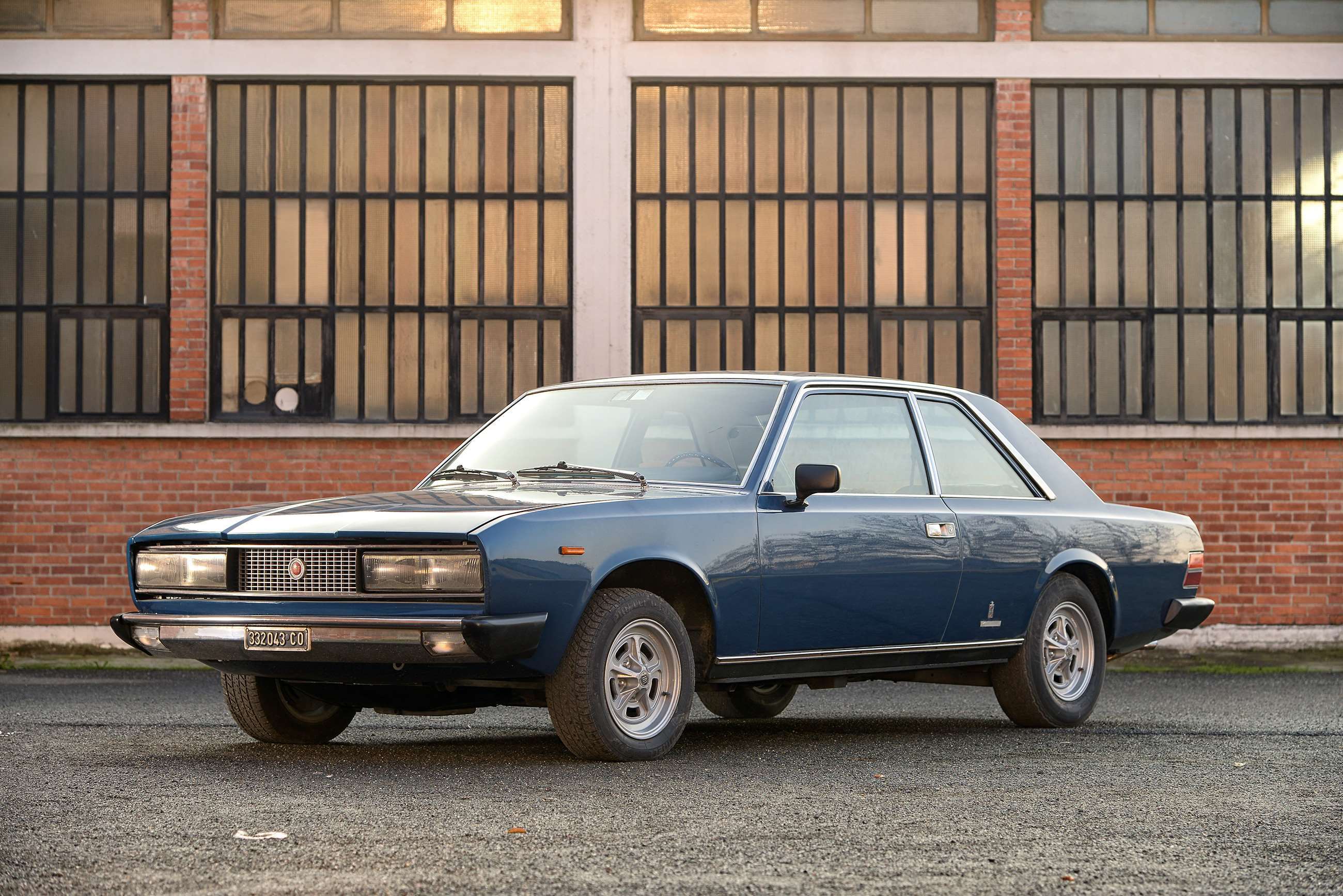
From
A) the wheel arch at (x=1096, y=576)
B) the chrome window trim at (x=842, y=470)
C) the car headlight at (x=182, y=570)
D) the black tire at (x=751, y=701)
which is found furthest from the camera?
Answer: the black tire at (x=751, y=701)

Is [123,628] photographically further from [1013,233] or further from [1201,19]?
[1201,19]

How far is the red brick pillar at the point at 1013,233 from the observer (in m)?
15.0

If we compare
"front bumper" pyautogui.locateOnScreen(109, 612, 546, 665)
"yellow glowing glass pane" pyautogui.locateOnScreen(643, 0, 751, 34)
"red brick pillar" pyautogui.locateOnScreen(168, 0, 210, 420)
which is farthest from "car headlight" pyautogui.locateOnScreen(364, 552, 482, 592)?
"yellow glowing glass pane" pyautogui.locateOnScreen(643, 0, 751, 34)

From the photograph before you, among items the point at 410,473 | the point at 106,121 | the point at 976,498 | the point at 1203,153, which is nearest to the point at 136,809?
the point at 976,498

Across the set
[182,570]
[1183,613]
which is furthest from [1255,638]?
[182,570]

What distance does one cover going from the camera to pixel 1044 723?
875cm

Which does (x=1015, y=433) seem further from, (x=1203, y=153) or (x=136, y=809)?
(x=1203, y=153)

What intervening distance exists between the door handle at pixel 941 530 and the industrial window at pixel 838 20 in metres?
7.68

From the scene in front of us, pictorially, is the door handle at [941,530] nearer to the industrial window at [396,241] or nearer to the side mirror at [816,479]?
the side mirror at [816,479]

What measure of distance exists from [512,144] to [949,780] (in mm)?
9260

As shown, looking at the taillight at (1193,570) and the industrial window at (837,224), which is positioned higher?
the industrial window at (837,224)

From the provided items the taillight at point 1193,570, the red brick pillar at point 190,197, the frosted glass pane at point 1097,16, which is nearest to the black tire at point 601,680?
the taillight at point 1193,570

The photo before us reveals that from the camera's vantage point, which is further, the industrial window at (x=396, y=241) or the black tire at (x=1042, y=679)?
the industrial window at (x=396, y=241)

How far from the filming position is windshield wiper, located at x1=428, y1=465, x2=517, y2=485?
25.7 feet
